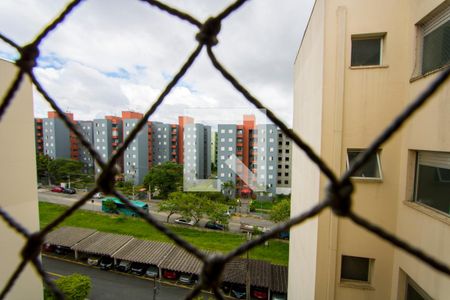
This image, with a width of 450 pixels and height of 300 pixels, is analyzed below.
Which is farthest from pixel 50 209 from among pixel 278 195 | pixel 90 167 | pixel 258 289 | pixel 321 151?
pixel 321 151

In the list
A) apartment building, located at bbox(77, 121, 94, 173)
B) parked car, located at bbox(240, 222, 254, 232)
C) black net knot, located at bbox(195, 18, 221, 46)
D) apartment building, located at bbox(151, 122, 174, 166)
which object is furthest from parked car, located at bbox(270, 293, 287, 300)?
apartment building, located at bbox(77, 121, 94, 173)

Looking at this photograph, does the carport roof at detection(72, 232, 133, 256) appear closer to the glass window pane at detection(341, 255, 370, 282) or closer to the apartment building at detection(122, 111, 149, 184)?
the glass window pane at detection(341, 255, 370, 282)

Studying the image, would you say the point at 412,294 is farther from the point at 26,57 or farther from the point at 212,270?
the point at 26,57

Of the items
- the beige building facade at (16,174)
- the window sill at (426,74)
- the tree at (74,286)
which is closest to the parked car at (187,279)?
the tree at (74,286)

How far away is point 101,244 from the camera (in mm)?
8945

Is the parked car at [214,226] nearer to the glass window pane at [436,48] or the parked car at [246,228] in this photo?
the parked car at [246,228]

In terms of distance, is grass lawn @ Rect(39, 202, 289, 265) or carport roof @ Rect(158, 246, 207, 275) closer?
carport roof @ Rect(158, 246, 207, 275)

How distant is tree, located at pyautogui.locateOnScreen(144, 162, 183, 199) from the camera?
16.6 m

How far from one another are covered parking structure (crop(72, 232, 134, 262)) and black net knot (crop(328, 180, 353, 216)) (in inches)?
389

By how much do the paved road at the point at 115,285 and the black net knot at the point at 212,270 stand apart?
7996 millimetres

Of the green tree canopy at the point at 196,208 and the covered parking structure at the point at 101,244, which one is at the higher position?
the green tree canopy at the point at 196,208

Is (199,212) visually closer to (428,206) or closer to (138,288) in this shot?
(138,288)

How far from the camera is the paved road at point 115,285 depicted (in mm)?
7203

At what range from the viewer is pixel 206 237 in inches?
444
